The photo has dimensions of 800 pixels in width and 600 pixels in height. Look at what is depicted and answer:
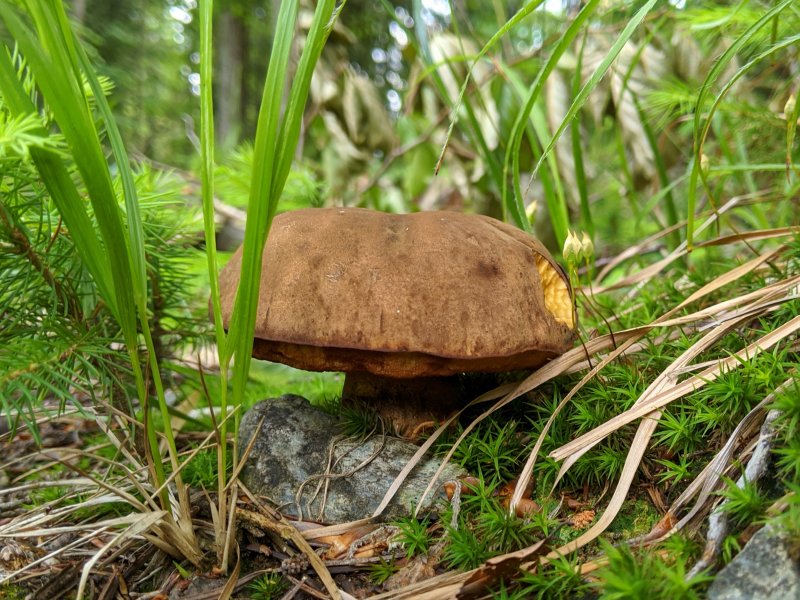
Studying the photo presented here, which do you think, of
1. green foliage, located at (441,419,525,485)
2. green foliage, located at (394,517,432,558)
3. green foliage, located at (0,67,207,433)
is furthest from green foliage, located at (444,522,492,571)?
green foliage, located at (0,67,207,433)

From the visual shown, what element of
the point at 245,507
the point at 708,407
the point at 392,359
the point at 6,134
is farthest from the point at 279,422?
the point at 708,407

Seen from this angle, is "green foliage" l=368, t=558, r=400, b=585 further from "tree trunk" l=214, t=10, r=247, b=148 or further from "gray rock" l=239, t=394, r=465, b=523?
"tree trunk" l=214, t=10, r=247, b=148

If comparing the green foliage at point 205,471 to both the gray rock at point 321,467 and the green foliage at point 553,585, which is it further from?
the green foliage at point 553,585

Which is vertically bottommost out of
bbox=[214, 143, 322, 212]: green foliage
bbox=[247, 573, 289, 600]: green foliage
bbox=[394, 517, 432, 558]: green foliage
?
bbox=[247, 573, 289, 600]: green foliage

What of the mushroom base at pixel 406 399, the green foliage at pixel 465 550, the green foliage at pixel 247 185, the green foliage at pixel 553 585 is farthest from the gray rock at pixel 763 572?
the green foliage at pixel 247 185

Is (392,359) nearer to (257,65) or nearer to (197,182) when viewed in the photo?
(197,182)

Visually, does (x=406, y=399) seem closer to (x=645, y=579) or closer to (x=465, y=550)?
(x=465, y=550)
